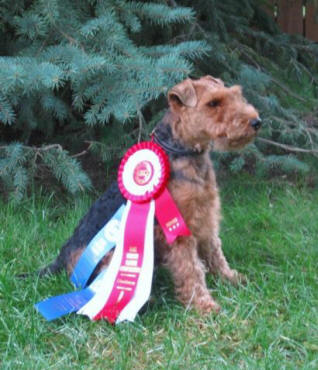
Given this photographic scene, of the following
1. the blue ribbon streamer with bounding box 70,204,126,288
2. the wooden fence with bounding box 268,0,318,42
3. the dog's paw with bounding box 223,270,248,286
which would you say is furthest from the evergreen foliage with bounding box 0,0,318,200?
the wooden fence with bounding box 268,0,318,42

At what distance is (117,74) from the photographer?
385 cm

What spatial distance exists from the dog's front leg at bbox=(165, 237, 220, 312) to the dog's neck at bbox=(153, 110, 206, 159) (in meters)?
0.45

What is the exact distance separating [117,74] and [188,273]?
1400 millimetres

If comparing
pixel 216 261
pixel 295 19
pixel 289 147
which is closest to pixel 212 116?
pixel 216 261

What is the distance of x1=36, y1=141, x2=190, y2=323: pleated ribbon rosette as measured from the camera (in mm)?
3115

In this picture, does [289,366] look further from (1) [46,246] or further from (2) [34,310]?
(1) [46,246]

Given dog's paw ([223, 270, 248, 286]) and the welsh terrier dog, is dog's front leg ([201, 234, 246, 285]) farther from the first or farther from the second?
the welsh terrier dog

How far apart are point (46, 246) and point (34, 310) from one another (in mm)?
931

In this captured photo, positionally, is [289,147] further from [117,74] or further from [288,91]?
[117,74]

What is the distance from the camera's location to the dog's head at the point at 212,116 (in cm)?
307

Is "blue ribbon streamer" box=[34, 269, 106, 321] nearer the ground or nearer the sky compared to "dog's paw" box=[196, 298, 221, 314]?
nearer the ground

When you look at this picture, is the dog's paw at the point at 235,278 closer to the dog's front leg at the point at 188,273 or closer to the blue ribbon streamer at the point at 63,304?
the dog's front leg at the point at 188,273

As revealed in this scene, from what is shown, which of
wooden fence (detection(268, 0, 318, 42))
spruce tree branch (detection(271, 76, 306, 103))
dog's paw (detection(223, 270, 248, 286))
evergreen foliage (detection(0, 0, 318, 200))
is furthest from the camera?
wooden fence (detection(268, 0, 318, 42))

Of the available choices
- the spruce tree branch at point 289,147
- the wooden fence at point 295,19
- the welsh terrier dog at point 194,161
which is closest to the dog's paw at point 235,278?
the welsh terrier dog at point 194,161
